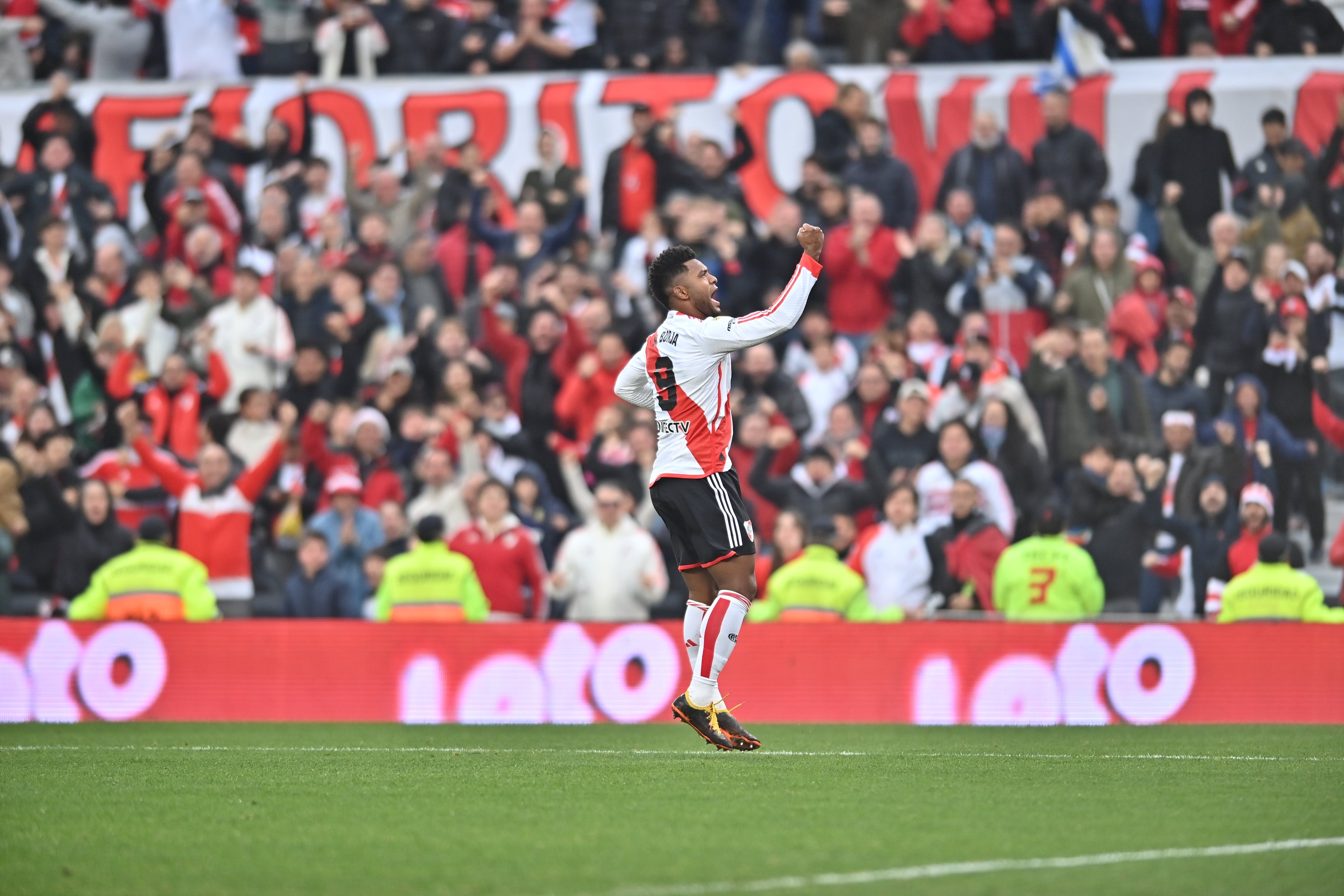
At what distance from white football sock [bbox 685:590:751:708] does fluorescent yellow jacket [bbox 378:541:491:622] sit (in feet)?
16.4

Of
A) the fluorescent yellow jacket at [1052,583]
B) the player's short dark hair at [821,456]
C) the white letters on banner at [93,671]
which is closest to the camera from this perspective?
the fluorescent yellow jacket at [1052,583]

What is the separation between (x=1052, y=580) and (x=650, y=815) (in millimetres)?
6947

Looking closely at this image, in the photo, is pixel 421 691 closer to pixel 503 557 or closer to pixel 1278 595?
pixel 503 557

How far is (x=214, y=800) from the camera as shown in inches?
333

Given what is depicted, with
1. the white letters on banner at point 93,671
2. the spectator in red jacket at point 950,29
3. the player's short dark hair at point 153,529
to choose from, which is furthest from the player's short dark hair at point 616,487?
the spectator in red jacket at point 950,29

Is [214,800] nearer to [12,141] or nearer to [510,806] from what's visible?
[510,806]

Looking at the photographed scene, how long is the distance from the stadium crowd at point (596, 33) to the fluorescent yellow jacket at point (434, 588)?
7792 millimetres

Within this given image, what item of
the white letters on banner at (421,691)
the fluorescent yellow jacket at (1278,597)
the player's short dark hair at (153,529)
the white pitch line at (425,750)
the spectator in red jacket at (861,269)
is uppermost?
the spectator in red jacket at (861,269)

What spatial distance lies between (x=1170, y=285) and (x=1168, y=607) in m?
4.00

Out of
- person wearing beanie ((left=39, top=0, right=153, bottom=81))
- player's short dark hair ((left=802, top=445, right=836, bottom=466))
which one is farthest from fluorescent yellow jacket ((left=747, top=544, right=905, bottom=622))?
person wearing beanie ((left=39, top=0, right=153, bottom=81))

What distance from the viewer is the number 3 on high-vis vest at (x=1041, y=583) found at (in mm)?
14102

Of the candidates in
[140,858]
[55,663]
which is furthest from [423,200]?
[140,858]

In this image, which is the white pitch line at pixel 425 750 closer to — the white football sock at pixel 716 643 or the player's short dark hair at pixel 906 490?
the white football sock at pixel 716 643

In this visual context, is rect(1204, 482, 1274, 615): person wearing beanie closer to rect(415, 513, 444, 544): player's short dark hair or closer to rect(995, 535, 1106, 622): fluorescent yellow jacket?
rect(995, 535, 1106, 622): fluorescent yellow jacket
